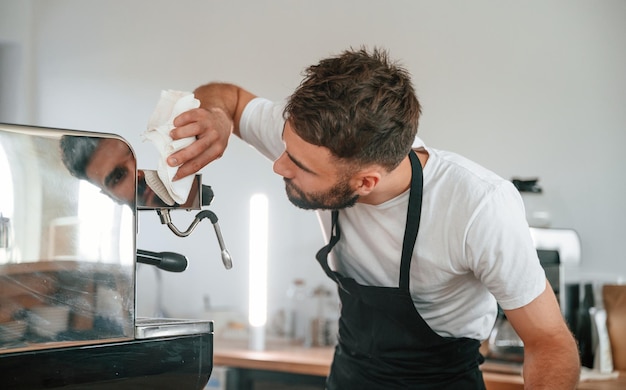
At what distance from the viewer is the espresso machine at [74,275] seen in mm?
1038

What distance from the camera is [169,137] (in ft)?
4.48

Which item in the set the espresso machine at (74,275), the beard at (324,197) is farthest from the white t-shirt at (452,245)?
the espresso machine at (74,275)

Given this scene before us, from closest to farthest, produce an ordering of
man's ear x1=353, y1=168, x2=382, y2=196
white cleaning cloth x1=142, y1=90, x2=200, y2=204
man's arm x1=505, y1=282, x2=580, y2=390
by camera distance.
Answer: white cleaning cloth x1=142, y1=90, x2=200, y2=204 < man's arm x1=505, y1=282, x2=580, y2=390 < man's ear x1=353, y1=168, x2=382, y2=196

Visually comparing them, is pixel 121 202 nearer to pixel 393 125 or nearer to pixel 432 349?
pixel 393 125

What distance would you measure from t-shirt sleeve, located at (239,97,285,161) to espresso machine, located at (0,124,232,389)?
62 cm

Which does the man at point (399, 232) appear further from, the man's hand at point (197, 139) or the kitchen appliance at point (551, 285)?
the kitchen appliance at point (551, 285)

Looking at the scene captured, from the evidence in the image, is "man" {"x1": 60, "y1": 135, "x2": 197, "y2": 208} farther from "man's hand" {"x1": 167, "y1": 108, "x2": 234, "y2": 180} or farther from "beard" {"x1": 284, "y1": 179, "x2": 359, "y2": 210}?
"beard" {"x1": 284, "y1": 179, "x2": 359, "y2": 210}

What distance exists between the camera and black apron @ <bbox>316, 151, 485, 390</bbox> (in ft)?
5.34

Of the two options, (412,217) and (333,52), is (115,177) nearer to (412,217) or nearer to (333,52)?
(412,217)

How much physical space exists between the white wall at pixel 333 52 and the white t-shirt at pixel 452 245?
3.86ft

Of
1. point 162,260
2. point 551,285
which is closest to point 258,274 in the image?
point 551,285

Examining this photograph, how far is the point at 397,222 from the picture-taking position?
162cm

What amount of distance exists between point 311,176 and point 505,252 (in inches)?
15.2

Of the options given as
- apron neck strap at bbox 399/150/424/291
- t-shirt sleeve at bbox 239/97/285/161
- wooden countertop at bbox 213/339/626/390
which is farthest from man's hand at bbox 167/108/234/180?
wooden countertop at bbox 213/339/626/390
